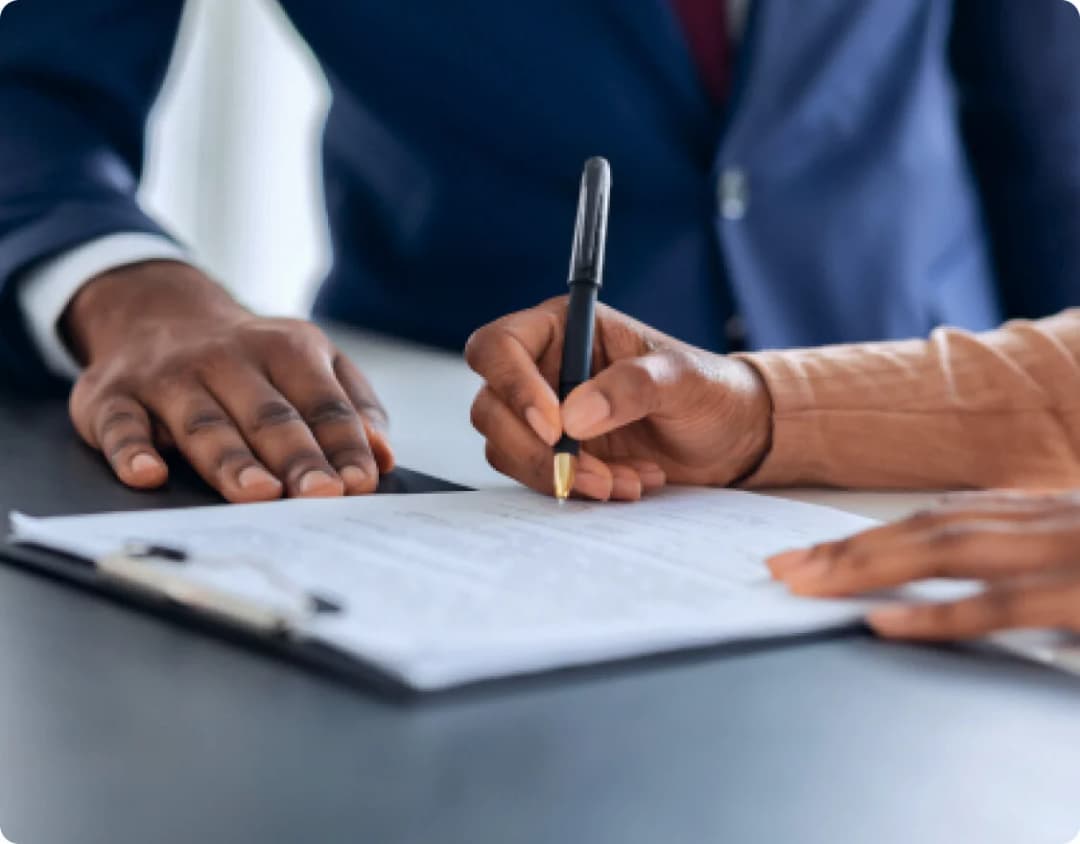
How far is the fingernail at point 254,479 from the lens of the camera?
81 centimetres

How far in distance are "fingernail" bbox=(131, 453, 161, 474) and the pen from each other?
0.26 m

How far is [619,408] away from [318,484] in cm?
19

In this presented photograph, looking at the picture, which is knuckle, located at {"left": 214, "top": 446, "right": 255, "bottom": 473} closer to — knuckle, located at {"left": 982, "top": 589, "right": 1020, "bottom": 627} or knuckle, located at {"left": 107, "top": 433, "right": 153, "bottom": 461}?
knuckle, located at {"left": 107, "top": 433, "right": 153, "bottom": 461}

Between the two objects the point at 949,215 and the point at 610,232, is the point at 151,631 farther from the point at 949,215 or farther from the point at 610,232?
the point at 949,215

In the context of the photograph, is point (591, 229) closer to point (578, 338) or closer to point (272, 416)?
point (578, 338)

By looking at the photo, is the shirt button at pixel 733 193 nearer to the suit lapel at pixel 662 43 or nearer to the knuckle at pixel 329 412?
the suit lapel at pixel 662 43

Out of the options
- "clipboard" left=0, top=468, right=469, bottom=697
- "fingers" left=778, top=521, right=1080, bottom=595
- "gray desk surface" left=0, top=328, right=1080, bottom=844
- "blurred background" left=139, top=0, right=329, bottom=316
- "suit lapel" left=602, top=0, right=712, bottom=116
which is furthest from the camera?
"blurred background" left=139, top=0, right=329, bottom=316

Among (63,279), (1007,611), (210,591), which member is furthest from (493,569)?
(63,279)

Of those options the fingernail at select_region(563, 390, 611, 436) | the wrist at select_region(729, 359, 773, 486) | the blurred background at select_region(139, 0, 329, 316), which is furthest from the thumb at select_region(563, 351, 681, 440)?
the blurred background at select_region(139, 0, 329, 316)

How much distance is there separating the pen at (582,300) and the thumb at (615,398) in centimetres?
2

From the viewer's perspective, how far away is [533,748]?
1.55 ft

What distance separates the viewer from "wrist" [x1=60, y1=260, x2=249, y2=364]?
106cm

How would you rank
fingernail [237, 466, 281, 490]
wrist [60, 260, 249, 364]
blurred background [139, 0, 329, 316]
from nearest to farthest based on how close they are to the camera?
1. fingernail [237, 466, 281, 490]
2. wrist [60, 260, 249, 364]
3. blurred background [139, 0, 329, 316]

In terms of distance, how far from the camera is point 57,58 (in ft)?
4.27
